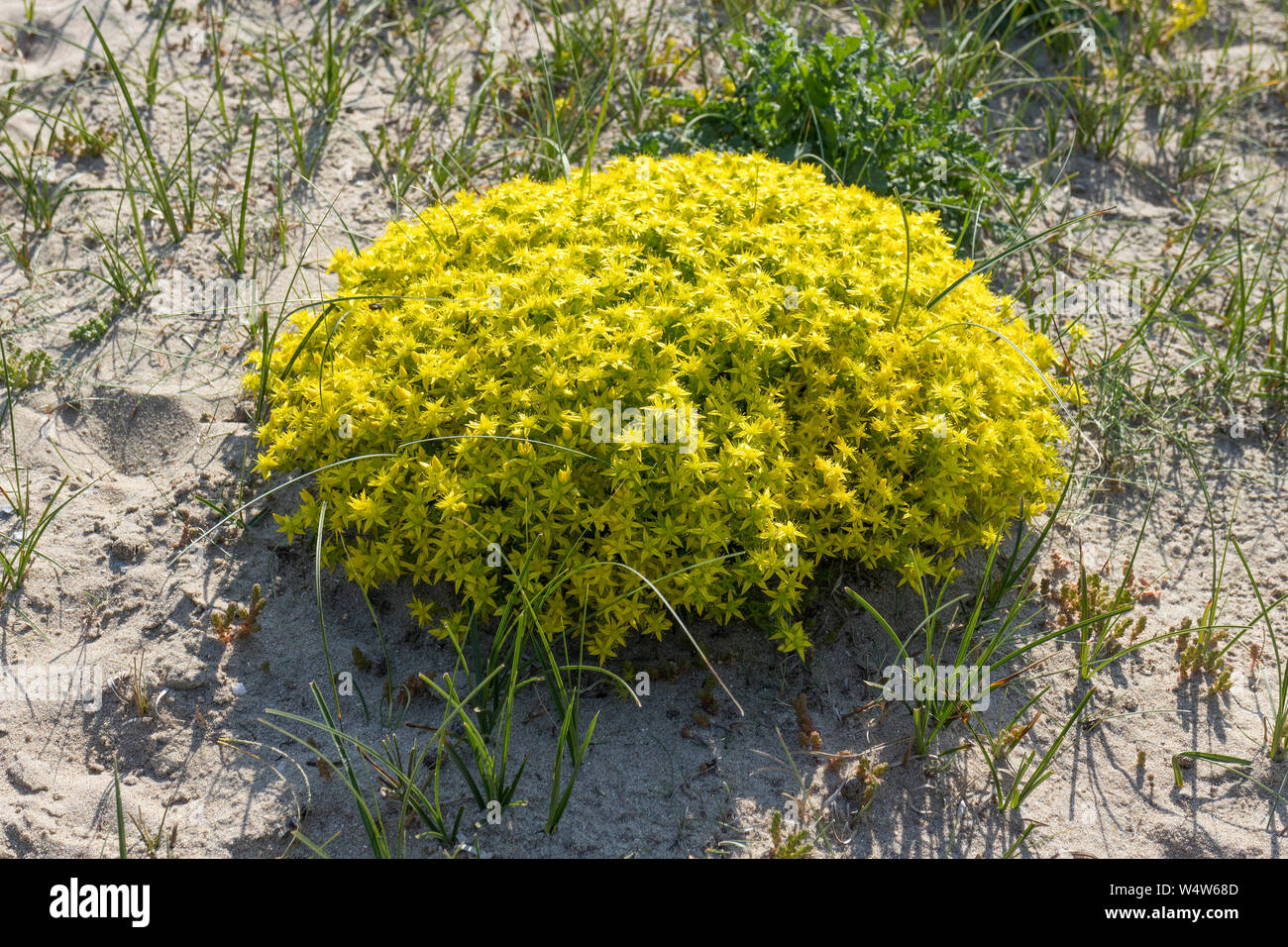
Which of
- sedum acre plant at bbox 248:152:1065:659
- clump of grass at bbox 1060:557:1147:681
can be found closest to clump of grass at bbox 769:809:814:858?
sedum acre plant at bbox 248:152:1065:659

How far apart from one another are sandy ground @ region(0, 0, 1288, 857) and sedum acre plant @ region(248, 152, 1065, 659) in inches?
11.2

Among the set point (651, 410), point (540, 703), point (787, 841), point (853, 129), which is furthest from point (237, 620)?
point (853, 129)

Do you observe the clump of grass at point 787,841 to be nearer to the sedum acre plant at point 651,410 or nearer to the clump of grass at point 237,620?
the sedum acre plant at point 651,410

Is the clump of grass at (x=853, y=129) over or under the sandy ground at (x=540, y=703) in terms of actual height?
over

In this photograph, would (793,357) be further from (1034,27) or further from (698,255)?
(1034,27)

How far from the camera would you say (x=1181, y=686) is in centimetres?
363

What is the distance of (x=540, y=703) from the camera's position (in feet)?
11.0

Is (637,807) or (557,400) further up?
(557,400)

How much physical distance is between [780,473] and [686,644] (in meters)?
0.77

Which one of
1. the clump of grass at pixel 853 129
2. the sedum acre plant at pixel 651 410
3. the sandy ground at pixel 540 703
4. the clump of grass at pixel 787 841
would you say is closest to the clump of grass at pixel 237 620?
the sandy ground at pixel 540 703

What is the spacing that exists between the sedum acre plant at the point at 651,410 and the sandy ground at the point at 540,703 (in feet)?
0.93

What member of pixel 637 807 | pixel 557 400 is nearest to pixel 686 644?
pixel 637 807

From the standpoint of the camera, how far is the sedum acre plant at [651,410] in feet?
10.2

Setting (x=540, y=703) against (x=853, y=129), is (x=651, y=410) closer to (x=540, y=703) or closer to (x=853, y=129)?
(x=540, y=703)
